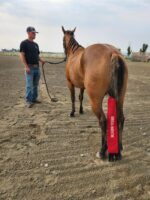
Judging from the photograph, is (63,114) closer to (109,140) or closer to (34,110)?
(34,110)

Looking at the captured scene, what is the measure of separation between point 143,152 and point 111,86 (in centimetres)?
Answer: 123

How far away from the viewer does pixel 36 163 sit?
427 cm

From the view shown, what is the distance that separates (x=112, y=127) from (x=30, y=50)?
4.31m

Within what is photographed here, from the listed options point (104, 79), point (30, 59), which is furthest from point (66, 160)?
point (30, 59)

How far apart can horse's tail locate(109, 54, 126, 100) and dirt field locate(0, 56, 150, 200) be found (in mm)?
1056

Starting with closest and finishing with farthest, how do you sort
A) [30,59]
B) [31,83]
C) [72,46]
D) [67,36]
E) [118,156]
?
[118,156], [72,46], [67,36], [30,59], [31,83]

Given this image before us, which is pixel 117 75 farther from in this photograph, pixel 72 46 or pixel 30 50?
pixel 30 50

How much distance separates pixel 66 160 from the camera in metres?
4.39

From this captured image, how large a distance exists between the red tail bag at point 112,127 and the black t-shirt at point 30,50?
4159 mm

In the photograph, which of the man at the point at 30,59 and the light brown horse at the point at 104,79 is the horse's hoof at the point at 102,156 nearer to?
the light brown horse at the point at 104,79

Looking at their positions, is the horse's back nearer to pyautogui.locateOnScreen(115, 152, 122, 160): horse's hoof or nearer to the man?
pyautogui.locateOnScreen(115, 152, 122, 160): horse's hoof

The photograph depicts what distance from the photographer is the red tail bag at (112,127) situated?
14.6 feet

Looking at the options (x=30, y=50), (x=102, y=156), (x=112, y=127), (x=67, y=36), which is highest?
(x=67, y=36)

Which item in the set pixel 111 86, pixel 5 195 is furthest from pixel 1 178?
pixel 111 86
